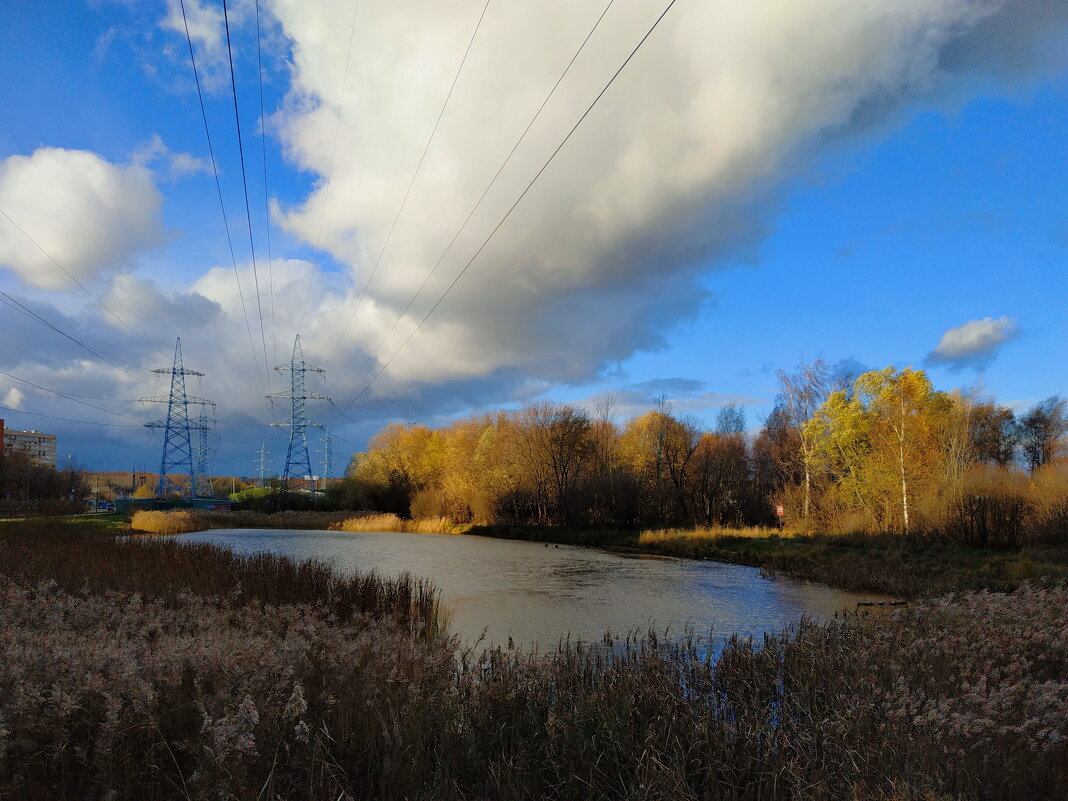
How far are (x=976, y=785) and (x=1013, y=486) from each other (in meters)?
24.8

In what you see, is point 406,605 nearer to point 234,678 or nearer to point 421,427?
point 234,678

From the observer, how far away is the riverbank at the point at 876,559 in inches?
645

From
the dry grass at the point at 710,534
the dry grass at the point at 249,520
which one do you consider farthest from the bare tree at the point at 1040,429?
the dry grass at the point at 249,520

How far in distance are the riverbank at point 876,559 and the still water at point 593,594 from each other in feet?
3.66

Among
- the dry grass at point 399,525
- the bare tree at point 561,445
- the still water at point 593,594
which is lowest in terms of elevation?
the dry grass at point 399,525

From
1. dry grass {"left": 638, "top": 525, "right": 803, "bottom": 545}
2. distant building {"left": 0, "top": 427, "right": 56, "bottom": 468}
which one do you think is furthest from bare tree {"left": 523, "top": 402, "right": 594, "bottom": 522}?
distant building {"left": 0, "top": 427, "right": 56, "bottom": 468}

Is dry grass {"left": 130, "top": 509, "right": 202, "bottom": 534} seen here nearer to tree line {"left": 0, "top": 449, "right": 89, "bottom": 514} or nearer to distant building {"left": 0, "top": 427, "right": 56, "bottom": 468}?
tree line {"left": 0, "top": 449, "right": 89, "bottom": 514}

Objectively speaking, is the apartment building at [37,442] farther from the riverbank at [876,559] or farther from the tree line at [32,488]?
the riverbank at [876,559]

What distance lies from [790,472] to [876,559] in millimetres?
20925

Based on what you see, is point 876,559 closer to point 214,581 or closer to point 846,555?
point 846,555

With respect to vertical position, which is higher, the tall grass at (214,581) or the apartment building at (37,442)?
the apartment building at (37,442)

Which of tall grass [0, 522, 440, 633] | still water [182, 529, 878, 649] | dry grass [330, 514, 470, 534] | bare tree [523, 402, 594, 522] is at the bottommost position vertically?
dry grass [330, 514, 470, 534]

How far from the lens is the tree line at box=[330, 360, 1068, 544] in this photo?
976 inches

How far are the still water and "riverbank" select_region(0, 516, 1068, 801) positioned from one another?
369cm
